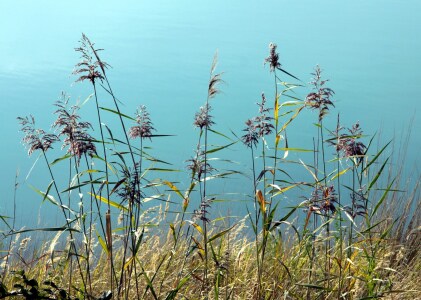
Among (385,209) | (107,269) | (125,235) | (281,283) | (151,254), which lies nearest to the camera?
(125,235)

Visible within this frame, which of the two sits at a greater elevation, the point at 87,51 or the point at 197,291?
the point at 87,51

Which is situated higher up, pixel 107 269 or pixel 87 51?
pixel 87 51

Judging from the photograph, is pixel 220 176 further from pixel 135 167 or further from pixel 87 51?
pixel 87 51

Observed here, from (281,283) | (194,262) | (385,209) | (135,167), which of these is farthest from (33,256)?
(385,209)

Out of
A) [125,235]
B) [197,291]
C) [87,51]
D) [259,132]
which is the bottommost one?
[197,291]

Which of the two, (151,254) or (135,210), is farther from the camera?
(151,254)

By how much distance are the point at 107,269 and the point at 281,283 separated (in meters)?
1.10

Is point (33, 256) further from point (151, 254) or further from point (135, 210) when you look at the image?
point (135, 210)

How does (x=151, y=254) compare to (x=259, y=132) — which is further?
(x=151, y=254)

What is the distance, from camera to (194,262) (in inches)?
172

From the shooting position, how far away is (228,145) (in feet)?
10.2

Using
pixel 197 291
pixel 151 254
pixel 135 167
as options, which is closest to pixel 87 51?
pixel 135 167

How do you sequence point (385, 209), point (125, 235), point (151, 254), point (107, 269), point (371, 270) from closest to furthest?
point (125, 235) < point (371, 270) < point (107, 269) < point (151, 254) < point (385, 209)

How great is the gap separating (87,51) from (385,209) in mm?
3078
